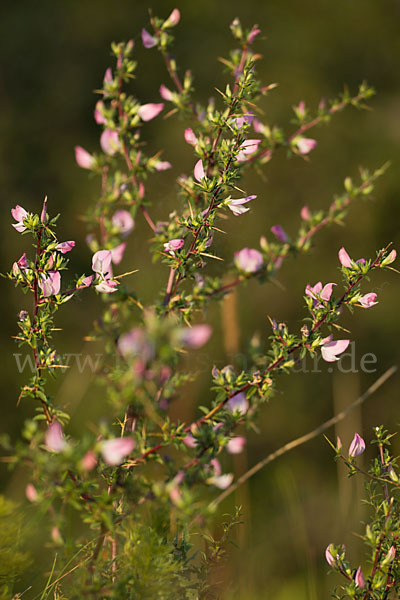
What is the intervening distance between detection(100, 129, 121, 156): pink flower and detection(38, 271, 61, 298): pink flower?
1.02ft

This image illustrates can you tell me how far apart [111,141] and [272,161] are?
8.68 feet

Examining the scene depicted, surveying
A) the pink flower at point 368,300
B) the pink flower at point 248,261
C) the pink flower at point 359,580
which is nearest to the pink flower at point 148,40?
the pink flower at point 248,261

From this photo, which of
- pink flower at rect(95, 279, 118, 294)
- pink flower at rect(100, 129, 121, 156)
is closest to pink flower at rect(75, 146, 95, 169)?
pink flower at rect(100, 129, 121, 156)

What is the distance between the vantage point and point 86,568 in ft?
2.21

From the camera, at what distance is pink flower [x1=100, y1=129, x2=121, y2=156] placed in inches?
37.8

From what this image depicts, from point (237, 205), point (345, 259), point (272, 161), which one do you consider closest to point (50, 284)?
point (237, 205)

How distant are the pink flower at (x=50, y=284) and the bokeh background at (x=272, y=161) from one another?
76.6 inches

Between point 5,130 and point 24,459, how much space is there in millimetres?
3294

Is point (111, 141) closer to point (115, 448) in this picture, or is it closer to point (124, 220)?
point (124, 220)

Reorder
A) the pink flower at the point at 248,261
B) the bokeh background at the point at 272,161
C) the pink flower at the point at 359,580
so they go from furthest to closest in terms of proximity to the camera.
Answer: the bokeh background at the point at 272,161 → the pink flower at the point at 248,261 → the pink flower at the point at 359,580

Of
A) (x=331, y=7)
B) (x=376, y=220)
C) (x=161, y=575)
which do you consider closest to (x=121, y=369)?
(x=161, y=575)

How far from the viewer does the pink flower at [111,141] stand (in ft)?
3.15

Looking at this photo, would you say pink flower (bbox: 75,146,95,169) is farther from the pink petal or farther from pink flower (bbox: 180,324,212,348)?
pink flower (bbox: 180,324,212,348)

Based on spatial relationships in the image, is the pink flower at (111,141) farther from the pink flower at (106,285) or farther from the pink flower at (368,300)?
the pink flower at (368,300)
